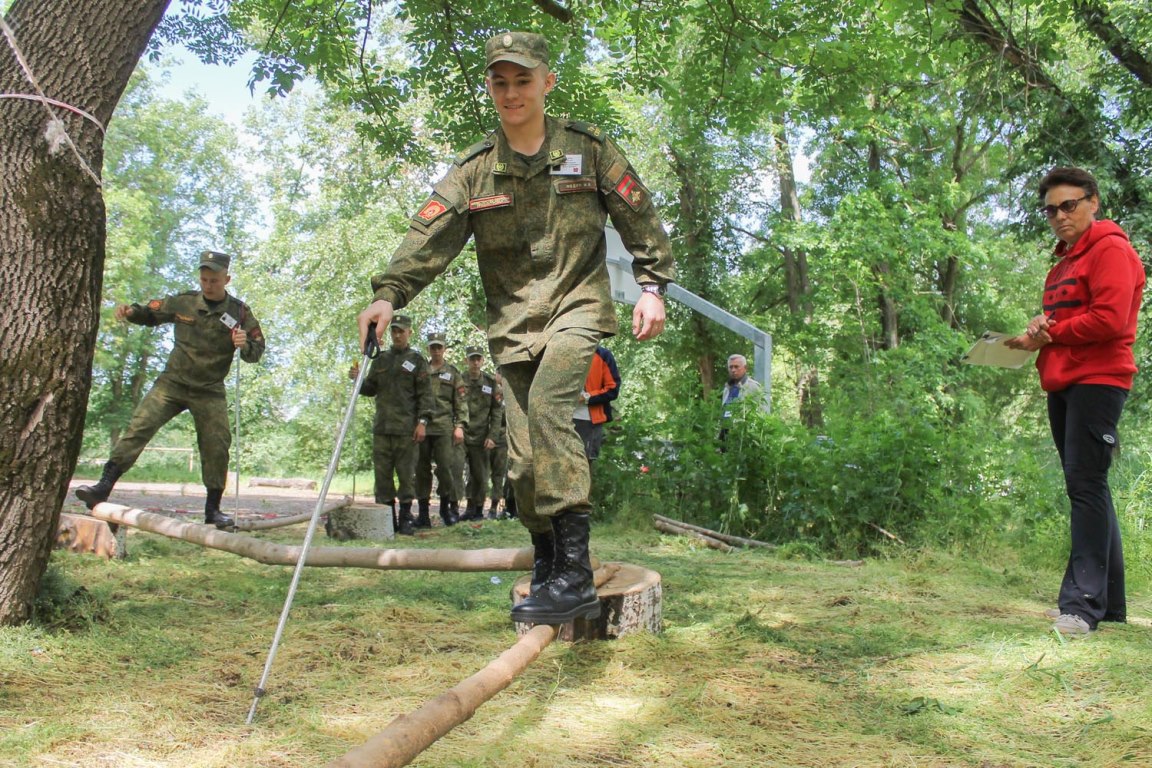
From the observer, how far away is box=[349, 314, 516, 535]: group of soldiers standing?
31.9 feet

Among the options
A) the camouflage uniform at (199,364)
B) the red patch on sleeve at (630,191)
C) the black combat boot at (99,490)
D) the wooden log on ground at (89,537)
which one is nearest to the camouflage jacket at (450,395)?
the camouflage uniform at (199,364)

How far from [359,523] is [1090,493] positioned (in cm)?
594

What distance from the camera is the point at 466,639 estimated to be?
157 inches

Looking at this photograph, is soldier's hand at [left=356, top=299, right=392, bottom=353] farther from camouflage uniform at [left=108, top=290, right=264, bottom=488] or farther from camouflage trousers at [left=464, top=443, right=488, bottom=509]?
camouflage trousers at [left=464, top=443, right=488, bottom=509]

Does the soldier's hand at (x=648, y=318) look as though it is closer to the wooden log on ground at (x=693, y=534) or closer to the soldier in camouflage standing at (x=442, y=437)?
the wooden log on ground at (x=693, y=534)

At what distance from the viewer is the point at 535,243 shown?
149 inches

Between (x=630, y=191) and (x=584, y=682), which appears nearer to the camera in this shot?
(x=584, y=682)

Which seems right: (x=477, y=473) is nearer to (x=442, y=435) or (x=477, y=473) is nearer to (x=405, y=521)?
(x=442, y=435)

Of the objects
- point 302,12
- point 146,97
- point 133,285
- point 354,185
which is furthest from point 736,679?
point 146,97

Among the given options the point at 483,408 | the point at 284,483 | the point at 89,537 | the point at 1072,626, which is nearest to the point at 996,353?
the point at 1072,626

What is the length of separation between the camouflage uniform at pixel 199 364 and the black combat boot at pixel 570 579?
4.75m

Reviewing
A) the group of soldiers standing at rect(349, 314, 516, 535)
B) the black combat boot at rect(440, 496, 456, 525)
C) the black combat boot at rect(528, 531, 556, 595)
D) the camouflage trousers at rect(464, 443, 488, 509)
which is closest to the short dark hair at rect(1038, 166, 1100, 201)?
the black combat boot at rect(528, 531, 556, 595)

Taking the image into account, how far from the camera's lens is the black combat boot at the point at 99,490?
671cm

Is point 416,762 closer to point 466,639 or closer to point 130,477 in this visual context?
point 466,639
